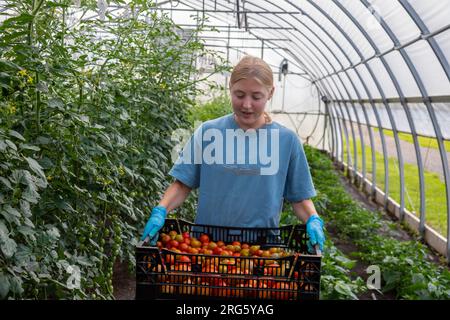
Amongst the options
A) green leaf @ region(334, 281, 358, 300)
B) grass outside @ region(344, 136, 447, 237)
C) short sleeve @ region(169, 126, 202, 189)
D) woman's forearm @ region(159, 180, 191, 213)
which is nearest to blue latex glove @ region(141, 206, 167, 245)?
woman's forearm @ region(159, 180, 191, 213)

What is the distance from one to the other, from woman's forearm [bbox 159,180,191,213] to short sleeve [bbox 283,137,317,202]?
50cm

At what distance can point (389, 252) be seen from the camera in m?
6.96

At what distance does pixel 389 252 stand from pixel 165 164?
133 inches

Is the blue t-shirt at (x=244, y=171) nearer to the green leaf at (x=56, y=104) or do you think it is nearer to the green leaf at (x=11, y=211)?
the green leaf at (x=56, y=104)

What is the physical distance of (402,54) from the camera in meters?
7.66

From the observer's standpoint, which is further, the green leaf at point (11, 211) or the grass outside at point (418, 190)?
the grass outside at point (418, 190)

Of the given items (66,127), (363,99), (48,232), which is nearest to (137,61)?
(66,127)

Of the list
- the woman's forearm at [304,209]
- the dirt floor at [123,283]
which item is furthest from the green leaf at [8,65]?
the dirt floor at [123,283]

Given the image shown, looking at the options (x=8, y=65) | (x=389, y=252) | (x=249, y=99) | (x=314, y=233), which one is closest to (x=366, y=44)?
(x=389, y=252)

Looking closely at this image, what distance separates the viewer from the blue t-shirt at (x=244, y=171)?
2805 millimetres

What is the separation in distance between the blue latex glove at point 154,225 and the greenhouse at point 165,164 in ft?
0.10

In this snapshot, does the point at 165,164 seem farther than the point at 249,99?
Yes

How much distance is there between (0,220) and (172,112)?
3234 mm

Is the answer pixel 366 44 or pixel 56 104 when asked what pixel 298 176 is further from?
pixel 366 44
